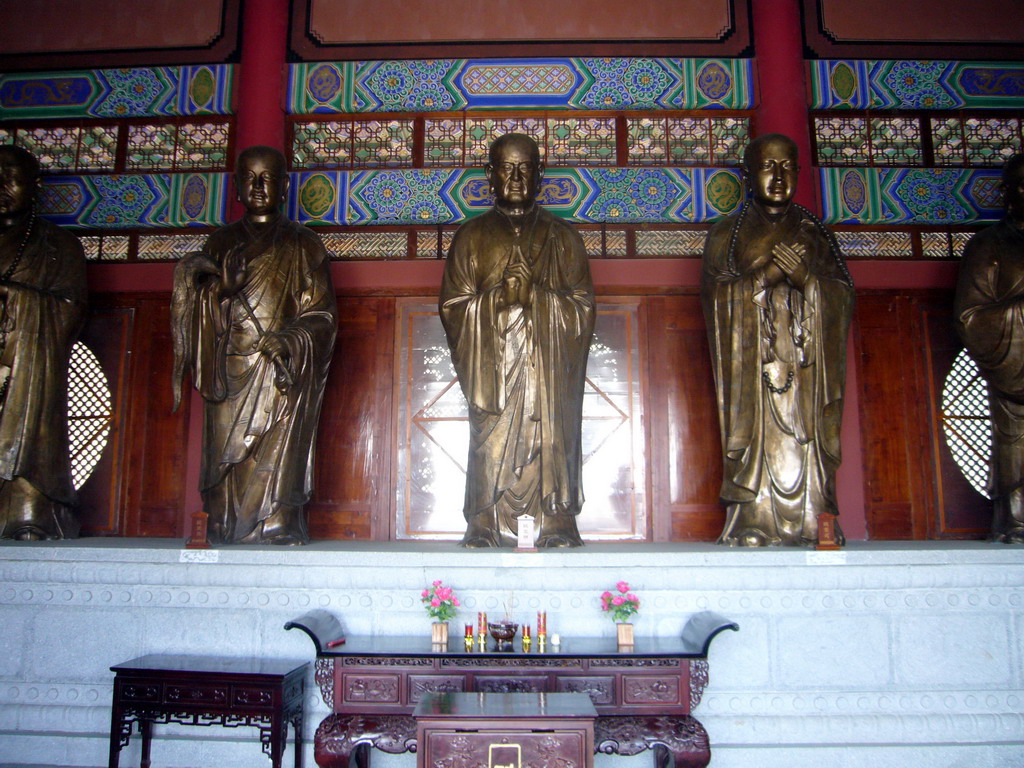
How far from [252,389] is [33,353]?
134 centimetres

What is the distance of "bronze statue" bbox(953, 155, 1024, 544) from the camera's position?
182 inches

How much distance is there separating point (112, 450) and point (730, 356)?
4096 mm

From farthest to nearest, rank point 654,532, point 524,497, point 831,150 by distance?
1. point 831,150
2. point 654,532
3. point 524,497

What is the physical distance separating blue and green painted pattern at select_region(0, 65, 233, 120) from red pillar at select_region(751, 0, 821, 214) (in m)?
3.75

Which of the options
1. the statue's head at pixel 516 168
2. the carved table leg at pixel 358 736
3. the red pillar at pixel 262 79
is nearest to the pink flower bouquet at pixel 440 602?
the carved table leg at pixel 358 736

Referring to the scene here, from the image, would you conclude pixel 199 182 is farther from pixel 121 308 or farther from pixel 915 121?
pixel 915 121

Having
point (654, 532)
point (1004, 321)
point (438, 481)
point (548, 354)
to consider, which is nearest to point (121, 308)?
point (438, 481)

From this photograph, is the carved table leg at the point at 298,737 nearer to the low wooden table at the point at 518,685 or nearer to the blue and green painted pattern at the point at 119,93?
the low wooden table at the point at 518,685

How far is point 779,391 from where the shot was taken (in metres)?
4.56

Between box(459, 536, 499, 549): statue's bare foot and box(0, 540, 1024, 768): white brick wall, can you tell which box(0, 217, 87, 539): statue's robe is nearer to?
box(0, 540, 1024, 768): white brick wall

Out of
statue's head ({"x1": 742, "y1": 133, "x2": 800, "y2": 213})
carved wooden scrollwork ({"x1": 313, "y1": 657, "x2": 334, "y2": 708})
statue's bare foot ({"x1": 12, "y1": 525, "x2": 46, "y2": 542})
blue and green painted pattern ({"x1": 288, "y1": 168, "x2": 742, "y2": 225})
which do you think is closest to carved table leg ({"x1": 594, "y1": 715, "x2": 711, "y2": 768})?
carved wooden scrollwork ({"x1": 313, "y1": 657, "x2": 334, "y2": 708})

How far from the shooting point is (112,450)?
5.66m

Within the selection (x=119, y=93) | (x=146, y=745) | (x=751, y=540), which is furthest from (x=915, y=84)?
(x=146, y=745)

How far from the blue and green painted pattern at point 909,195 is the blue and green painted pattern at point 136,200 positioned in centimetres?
424
